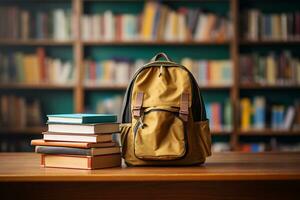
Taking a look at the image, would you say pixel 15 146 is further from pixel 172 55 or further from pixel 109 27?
pixel 172 55

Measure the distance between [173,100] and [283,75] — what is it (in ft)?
10.4

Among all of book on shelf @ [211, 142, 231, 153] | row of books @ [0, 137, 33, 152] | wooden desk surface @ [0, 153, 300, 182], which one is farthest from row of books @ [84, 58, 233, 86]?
wooden desk surface @ [0, 153, 300, 182]

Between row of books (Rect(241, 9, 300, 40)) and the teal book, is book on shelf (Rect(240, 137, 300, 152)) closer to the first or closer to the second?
row of books (Rect(241, 9, 300, 40))

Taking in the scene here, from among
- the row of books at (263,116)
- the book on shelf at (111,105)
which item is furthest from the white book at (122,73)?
the row of books at (263,116)

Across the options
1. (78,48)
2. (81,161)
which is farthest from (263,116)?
(81,161)

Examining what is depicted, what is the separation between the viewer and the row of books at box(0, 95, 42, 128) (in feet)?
16.0

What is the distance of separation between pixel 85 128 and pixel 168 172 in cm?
30

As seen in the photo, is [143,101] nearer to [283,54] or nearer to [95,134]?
[95,134]

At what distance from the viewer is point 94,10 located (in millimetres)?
5020

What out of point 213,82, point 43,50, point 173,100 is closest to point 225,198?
point 173,100

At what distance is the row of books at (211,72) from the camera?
4812 millimetres

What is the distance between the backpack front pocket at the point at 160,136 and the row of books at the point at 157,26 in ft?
9.94

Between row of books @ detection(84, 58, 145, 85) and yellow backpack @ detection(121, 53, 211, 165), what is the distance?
2948mm

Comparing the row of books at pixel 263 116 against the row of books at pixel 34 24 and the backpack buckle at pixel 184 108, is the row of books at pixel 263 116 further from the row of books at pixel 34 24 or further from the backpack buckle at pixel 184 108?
the backpack buckle at pixel 184 108
